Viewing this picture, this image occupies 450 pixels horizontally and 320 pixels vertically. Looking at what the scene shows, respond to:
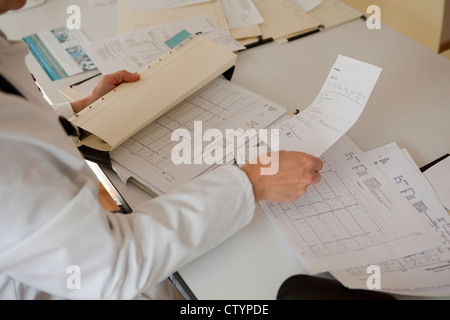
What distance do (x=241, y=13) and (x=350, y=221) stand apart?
0.88 m

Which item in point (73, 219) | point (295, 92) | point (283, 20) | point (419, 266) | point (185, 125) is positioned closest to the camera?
point (73, 219)

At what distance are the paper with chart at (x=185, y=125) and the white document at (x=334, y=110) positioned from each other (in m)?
0.09

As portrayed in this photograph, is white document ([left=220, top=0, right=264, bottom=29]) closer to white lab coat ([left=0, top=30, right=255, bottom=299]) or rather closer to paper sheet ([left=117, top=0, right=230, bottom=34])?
paper sheet ([left=117, top=0, right=230, bottom=34])

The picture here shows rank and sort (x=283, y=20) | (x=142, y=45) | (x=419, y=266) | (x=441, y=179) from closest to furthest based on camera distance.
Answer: (x=419, y=266) → (x=441, y=179) → (x=142, y=45) → (x=283, y=20)

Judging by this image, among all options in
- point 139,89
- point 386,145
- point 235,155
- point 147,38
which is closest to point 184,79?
point 139,89

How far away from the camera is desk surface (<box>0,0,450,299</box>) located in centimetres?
69

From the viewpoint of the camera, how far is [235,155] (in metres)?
0.85

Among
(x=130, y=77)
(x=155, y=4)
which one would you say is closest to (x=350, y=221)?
(x=130, y=77)

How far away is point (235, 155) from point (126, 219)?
294 millimetres

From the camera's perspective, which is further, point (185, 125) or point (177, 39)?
point (177, 39)

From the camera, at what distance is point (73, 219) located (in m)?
0.55

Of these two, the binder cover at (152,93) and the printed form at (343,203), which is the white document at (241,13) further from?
the printed form at (343,203)

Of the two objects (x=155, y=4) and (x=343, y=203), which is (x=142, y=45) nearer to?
(x=155, y=4)
